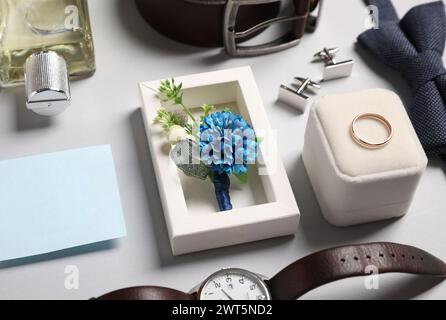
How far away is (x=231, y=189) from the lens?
77 cm

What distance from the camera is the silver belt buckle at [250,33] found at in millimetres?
818

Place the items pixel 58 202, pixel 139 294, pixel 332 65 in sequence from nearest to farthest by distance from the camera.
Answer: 1. pixel 139 294
2. pixel 58 202
3. pixel 332 65

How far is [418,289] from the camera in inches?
28.2

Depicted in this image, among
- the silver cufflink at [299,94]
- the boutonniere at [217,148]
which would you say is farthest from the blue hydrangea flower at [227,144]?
the silver cufflink at [299,94]

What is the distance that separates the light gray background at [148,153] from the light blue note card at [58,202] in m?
0.01

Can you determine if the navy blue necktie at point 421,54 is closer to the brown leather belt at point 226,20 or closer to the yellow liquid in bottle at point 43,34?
the brown leather belt at point 226,20

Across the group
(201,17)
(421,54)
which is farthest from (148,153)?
(421,54)

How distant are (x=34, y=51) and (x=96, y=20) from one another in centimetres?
11

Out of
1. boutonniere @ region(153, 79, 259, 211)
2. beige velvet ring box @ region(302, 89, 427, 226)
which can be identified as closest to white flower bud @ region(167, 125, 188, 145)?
boutonniere @ region(153, 79, 259, 211)

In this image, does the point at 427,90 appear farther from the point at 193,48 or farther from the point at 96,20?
the point at 96,20

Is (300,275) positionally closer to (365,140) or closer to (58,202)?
(365,140)

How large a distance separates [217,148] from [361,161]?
14 centimetres

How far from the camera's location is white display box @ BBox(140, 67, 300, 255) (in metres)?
0.72

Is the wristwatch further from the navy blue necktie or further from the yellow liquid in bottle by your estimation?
the yellow liquid in bottle
